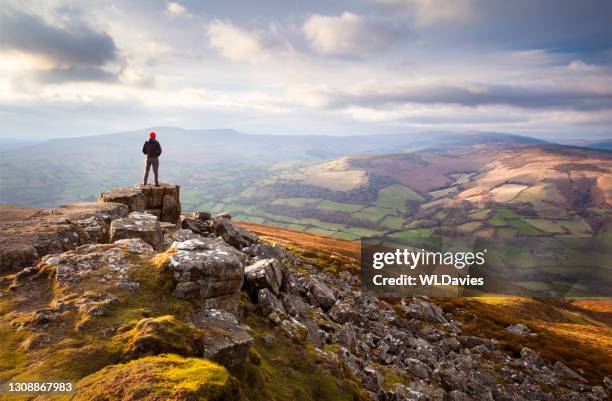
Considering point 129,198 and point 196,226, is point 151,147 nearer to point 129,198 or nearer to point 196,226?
point 129,198

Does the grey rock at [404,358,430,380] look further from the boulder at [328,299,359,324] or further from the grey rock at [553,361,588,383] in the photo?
the grey rock at [553,361,588,383]

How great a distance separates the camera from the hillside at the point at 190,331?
11.9 meters

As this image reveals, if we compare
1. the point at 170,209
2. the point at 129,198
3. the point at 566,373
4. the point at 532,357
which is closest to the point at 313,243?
the point at 532,357

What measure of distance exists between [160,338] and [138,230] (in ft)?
41.7

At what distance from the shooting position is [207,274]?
18.7 meters

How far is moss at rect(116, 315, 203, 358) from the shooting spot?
42.5ft

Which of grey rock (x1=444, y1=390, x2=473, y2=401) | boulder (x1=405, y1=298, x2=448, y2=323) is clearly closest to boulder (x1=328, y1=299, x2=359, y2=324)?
grey rock (x1=444, y1=390, x2=473, y2=401)

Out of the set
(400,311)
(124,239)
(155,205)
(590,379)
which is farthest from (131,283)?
(590,379)

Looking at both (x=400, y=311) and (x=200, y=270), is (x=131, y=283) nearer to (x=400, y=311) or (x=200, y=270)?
(x=200, y=270)

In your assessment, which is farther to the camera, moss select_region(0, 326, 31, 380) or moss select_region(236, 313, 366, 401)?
moss select_region(236, 313, 366, 401)

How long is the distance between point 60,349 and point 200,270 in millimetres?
6914

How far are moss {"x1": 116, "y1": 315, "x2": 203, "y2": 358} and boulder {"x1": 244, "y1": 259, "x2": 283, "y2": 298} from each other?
31.7 feet

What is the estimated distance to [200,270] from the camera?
18.5 m

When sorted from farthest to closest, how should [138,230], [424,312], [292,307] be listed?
[424,312], [292,307], [138,230]
